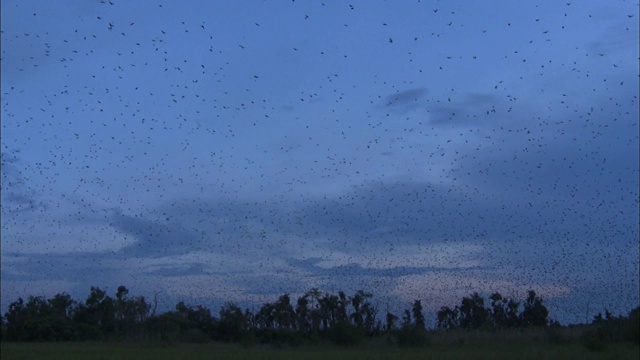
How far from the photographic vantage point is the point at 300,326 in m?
61.8

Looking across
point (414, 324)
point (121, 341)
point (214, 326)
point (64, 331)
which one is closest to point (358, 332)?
point (414, 324)

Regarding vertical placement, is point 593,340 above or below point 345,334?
below

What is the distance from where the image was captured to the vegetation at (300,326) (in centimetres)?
4631

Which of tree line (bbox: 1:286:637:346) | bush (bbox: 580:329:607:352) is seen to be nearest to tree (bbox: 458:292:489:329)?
tree line (bbox: 1:286:637:346)

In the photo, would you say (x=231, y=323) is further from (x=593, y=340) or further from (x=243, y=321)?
(x=593, y=340)

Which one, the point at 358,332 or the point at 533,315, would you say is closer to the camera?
the point at 358,332

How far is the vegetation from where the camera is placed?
1823 inches

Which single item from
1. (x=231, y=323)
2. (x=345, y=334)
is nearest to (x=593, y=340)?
(x=345, y=334)

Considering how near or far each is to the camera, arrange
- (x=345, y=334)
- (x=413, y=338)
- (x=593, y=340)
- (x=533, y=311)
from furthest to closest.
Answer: (x=533, y=311), (x=345, y=334), (x=413, y=338), (x=593, y=340)

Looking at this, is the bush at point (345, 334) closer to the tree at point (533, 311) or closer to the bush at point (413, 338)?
the bush at point (413, 338)

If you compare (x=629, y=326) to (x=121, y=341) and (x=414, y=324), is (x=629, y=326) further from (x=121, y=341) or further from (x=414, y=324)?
(x=121, y=341)

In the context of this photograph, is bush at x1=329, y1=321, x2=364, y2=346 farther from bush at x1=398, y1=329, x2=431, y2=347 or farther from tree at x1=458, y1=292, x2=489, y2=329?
tree at x1=458, y1=292, x2=489, y2=329

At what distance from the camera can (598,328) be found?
142 ft

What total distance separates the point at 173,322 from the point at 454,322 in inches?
1137
